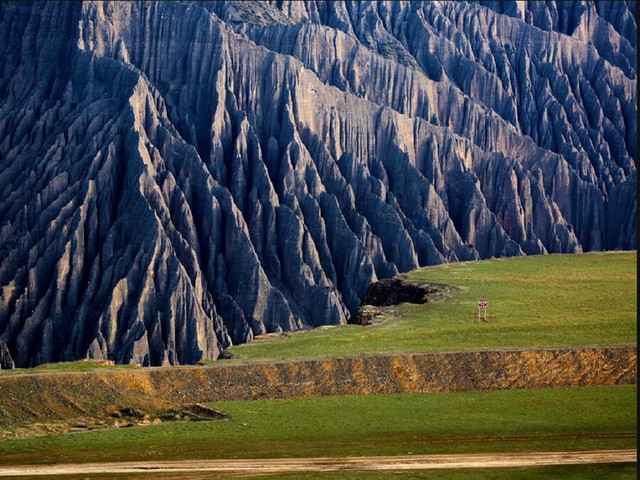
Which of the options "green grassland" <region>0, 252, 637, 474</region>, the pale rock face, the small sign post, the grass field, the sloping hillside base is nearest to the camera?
"green grassland" <region>0, 252, 637, 474</region>

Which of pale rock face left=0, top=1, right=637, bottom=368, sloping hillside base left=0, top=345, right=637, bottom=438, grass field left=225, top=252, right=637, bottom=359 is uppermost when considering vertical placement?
pale rock face left=0, top=1, right=637, bottom=368

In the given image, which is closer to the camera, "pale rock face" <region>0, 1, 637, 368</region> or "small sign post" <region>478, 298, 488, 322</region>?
"small sign post" <region>478, 298, 488, 322</region>

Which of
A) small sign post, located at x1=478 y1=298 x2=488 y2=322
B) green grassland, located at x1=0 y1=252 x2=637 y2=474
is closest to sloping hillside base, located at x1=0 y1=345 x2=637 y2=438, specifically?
green grassland, located at x1=0 y1=252 x2=637 y2=474

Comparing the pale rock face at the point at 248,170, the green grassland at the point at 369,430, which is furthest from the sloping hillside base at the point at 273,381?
the pale rock face at the point at 248,170

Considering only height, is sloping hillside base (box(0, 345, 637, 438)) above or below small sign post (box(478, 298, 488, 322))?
below

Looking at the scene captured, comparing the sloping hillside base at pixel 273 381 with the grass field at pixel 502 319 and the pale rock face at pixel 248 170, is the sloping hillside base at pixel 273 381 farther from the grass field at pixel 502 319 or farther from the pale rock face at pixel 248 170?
the pale rock face at pixel 248 170

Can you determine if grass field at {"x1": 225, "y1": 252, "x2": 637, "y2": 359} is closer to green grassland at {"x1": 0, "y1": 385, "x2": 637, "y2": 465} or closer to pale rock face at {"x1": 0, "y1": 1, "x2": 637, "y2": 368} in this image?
green grassland at {"x1": 0, "y1": 385, "x2": 637, "y2": 465}
